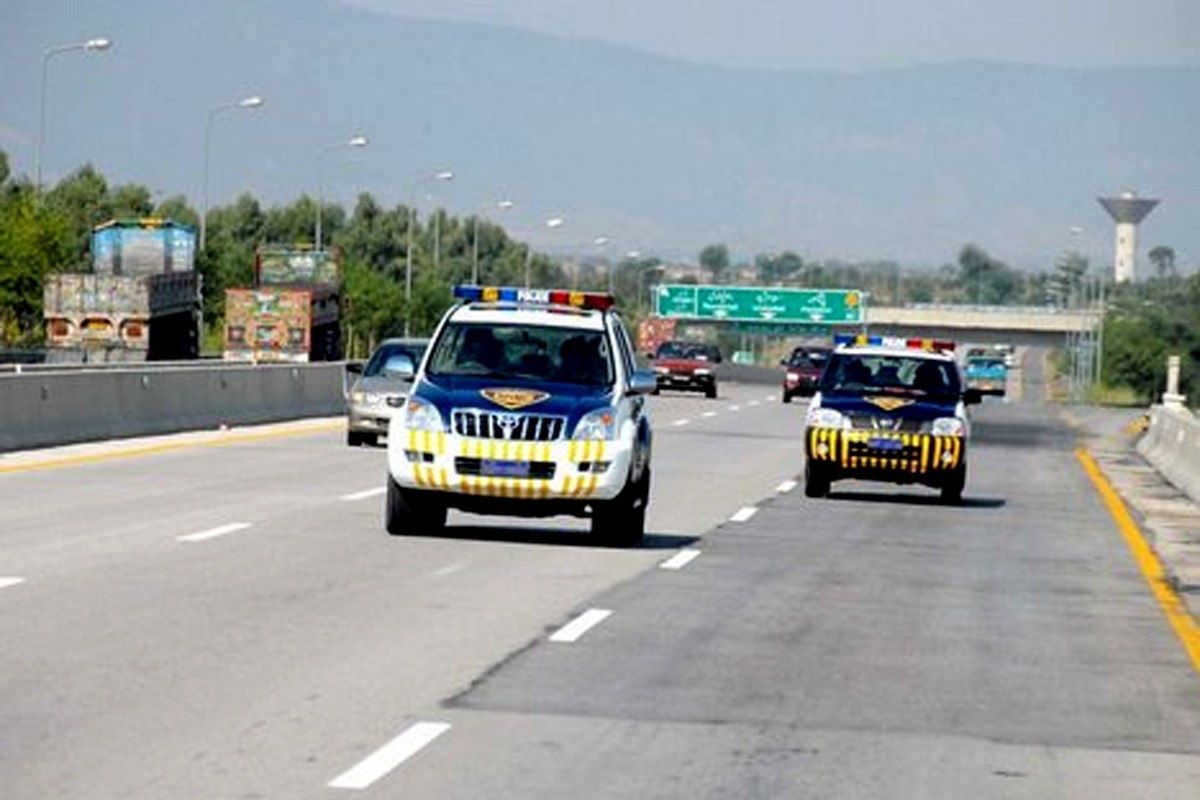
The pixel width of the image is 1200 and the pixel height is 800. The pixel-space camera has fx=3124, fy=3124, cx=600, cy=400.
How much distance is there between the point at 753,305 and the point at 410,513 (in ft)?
556

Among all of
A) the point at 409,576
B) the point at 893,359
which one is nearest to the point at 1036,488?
the point at 893,359

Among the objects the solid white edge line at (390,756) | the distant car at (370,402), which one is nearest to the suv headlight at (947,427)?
the distant car at (370,402)

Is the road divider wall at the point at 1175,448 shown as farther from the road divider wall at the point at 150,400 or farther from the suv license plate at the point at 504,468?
the suv license plate at the point at 504,468

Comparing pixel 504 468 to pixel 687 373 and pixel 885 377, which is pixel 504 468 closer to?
pixel 885 377

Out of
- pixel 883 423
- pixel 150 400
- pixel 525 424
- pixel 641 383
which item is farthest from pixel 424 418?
pixel 150 400

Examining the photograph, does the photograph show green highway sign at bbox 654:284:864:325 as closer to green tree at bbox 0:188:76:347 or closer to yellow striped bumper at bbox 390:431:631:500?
green tree at bbox 0:188:76:347

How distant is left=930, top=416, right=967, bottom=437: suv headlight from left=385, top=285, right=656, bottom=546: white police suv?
903cm

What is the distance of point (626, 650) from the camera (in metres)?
15.9

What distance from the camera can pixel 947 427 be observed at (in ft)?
107

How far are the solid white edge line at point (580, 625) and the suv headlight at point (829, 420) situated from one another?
14830 millimetres

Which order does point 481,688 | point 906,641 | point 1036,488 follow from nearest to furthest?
point 481,688, point 906,641, point 1036,488

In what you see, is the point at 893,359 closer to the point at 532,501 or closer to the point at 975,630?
the point at 532,501

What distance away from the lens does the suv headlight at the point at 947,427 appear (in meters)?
32.7

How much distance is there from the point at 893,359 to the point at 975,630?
15976mm
